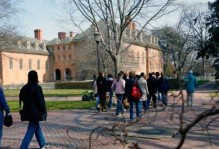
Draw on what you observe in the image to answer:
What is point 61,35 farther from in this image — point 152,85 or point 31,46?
point 152,85

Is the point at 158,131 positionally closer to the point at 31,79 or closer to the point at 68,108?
the point at 31,79


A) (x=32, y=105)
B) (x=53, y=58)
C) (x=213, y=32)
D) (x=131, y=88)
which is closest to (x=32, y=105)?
(x=32, y=105)

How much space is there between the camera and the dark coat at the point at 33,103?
26.3 feet

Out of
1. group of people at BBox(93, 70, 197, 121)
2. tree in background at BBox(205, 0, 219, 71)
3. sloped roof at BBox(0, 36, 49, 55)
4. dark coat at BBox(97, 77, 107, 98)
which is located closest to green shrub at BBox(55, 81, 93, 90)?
tree in background at BBox(205, 0, 219, 71)

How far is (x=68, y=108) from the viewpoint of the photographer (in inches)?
764

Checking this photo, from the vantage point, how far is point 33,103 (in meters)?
8.09

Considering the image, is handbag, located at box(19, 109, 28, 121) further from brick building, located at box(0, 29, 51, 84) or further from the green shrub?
brick building, located at box(0, 29, 51, 84)

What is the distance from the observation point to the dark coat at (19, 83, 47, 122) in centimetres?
803

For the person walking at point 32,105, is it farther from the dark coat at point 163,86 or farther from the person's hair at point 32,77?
the dark coat at point 163,86

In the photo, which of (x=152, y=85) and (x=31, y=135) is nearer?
(x=31, y=135)

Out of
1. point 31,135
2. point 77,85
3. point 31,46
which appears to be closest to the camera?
point 31,135

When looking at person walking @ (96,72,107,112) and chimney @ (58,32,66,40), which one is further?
chimney @ (58,32,66,40)

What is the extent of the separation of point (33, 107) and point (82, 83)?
43.6 metres

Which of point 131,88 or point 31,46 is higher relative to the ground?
point 31,46
